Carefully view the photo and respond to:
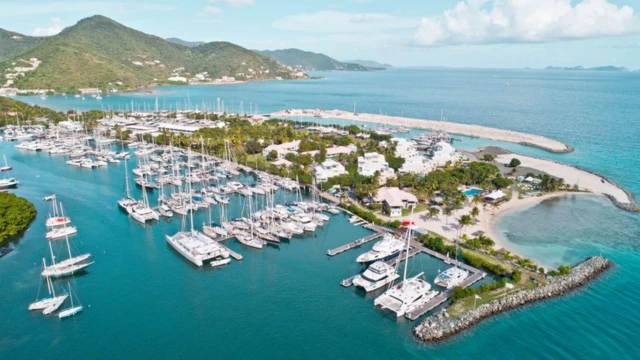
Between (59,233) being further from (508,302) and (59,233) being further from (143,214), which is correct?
(508,302)

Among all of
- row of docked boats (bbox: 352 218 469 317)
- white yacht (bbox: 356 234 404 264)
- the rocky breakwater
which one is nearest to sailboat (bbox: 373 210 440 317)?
row of docked boats (bbox: 352 218 469 317)

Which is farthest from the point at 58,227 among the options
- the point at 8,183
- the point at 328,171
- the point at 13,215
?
the point at 328,171

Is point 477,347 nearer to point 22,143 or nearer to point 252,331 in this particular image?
point 252,331

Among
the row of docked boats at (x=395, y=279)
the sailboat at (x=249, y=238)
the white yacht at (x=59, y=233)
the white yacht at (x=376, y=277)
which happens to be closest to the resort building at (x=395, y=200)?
the row of docked boats at (x=395, y=279)

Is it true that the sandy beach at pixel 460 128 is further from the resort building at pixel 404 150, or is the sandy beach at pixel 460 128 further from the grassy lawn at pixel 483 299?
the grassy lawn at pixel 483 299

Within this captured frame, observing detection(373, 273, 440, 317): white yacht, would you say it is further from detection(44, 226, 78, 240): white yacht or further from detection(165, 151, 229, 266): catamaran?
detection(44, 226, 78, 240): white yacht

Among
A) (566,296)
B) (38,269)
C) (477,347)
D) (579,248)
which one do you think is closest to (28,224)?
(38,269)
